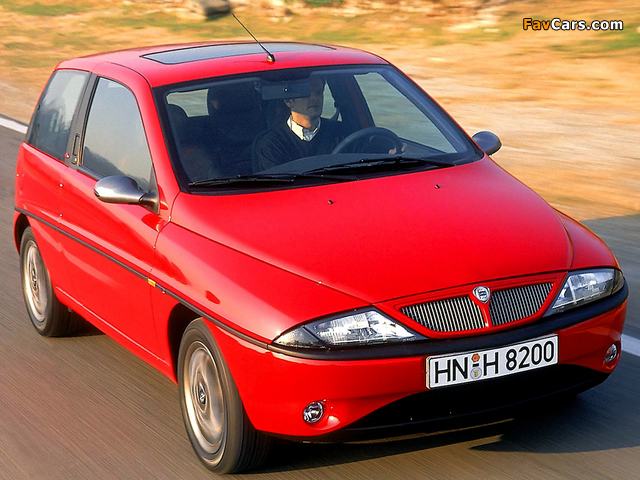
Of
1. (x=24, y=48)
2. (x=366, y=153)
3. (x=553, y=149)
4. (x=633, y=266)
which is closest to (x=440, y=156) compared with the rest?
(x=366, y=153)

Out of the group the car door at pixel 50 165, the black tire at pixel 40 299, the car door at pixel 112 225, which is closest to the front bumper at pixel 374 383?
the car door at pixel 112 225

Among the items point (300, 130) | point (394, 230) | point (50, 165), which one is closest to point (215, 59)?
point (300, 130)

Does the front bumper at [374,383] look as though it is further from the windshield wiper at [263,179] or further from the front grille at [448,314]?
the windshield wiper at [263,179]

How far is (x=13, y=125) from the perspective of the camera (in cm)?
1438

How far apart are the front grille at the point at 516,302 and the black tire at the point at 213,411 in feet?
3.36

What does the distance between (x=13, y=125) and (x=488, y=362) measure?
38.6ft

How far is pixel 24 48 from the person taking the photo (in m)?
22.0

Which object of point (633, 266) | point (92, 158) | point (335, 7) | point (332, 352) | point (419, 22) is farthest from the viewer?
point (335, 7)

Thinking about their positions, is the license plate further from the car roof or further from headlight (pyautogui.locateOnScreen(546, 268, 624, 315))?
the car roof

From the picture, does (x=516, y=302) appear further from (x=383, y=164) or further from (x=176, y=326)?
(x=176, y=326)

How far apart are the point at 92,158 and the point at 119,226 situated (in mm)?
771

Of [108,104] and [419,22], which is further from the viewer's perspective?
[419,22]

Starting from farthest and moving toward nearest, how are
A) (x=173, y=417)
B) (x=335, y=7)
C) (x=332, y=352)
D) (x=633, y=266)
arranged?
(x=335, y=7)
(x=633, y=266)
(x=173, y=417)
(x=332, y=352)

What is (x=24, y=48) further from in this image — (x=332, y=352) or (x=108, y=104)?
(x=332, y=352)
